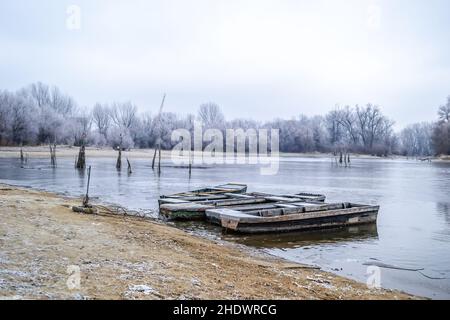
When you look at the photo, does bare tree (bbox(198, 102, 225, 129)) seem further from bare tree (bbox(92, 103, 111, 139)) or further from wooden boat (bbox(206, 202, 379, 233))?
wooden boat (bbox(206, 202, 379, 233))

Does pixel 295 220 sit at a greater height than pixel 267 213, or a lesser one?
lesser

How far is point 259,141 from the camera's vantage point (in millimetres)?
113562

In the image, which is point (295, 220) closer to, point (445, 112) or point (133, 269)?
point (133, 269)

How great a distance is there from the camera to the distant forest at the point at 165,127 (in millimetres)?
74875

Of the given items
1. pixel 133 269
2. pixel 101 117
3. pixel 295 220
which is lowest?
pixel 295 220

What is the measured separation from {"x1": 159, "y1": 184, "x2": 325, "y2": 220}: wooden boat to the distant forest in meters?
51.1

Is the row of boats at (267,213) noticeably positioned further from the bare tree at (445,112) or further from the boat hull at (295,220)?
the bare tree at (445,112)

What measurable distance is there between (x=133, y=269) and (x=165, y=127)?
305ft

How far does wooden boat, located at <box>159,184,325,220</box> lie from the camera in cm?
1513

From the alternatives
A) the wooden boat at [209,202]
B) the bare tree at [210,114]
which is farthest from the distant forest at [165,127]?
the wooden boat at [209,202]

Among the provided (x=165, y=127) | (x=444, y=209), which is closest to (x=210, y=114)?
(x=165, y=127)

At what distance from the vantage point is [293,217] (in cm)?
1363

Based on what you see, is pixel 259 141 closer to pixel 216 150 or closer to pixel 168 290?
pixel 216 150

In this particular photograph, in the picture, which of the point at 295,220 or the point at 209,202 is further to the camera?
the point at 209,202
